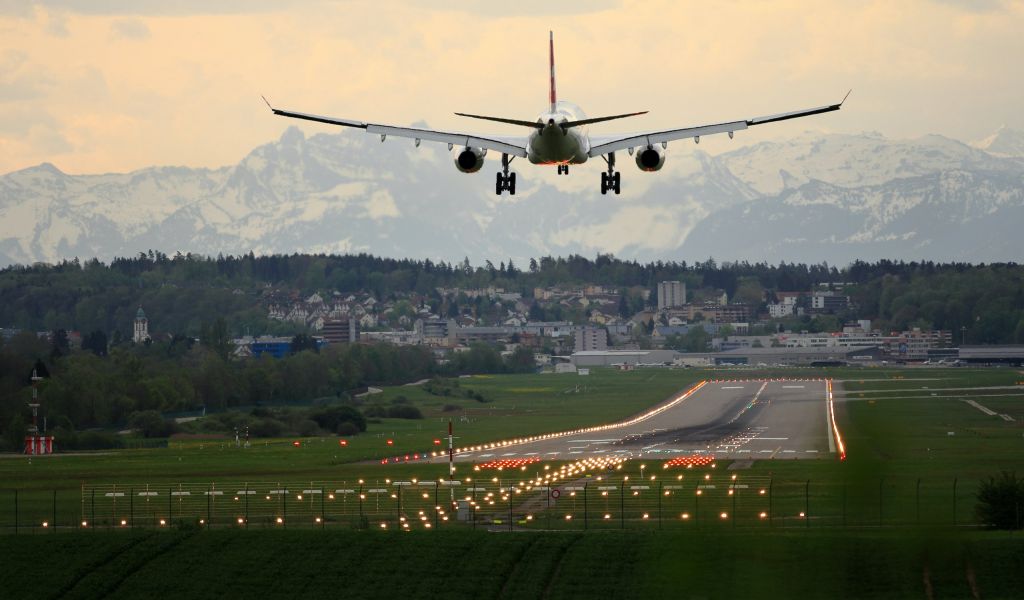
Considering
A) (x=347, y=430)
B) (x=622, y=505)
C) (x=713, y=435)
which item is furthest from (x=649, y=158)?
(x=347, y=430)

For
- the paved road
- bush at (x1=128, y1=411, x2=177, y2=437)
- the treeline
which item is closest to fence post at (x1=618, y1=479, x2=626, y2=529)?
the paved road

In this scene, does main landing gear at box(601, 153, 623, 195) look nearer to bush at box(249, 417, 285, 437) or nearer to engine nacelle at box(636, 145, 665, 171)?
engine nacelle at box(636, 145, 665, 171)

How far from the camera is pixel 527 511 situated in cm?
7962

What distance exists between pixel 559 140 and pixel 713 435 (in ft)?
217

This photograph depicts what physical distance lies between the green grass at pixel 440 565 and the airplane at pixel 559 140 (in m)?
15.8

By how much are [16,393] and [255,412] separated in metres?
24.2

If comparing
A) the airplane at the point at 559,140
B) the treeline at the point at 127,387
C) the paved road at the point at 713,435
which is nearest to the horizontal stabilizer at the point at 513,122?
the airplane at the point at 559,140

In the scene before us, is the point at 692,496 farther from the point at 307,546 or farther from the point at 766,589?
the point at 766,589

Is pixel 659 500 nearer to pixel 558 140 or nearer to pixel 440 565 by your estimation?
pixel 440 565

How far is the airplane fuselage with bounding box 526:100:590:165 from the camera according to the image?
67688 millimetres

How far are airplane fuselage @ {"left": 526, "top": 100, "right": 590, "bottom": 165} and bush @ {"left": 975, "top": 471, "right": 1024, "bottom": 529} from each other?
72.7 feet

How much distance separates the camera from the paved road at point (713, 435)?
114188 mm

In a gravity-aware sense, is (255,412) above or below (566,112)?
below

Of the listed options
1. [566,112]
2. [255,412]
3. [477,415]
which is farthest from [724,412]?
[566,112]
